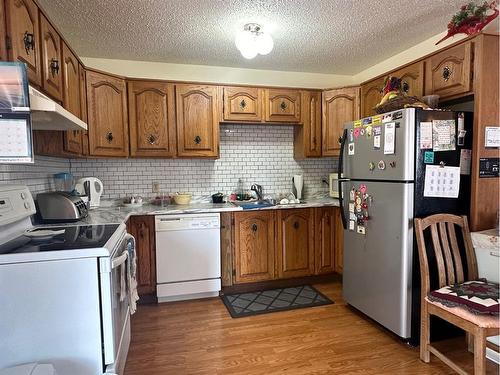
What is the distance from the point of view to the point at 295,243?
3258mm

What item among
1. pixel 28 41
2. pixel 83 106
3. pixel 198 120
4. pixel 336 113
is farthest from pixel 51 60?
pixel 336 113

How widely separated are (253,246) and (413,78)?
2.09 m

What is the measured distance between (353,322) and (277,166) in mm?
1911

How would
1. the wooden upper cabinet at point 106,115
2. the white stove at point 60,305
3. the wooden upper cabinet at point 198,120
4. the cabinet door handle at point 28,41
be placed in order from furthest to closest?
the wooden upper cabinet at point 198,120
the wooden upper cabinet at point 106,115
the cabinet door handle at point 28,41
the white stove at point 60,305

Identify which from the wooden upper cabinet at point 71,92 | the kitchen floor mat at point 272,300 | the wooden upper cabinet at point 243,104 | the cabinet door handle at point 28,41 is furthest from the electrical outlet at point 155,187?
the cabinet door handle at point 28,41

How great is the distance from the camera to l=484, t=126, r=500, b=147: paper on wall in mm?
2061

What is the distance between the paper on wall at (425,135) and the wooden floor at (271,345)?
1.39 metres

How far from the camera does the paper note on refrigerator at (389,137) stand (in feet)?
6.86

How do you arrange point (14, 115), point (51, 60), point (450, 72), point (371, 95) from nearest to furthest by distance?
point (14, 115) → point (51, 60) → point (450, 72) → point (371, 95)

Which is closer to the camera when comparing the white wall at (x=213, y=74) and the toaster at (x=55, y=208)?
the toaster at (x=55, y=208)

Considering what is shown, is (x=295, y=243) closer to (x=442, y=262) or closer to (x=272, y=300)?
(x=272, y=300)

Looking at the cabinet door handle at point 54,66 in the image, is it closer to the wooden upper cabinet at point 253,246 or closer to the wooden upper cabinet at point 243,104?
the wooden upper cabinet at point 243,104

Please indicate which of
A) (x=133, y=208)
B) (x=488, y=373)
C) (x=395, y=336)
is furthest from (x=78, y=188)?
(x=488, y=373)

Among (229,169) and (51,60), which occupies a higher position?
(51,60)
